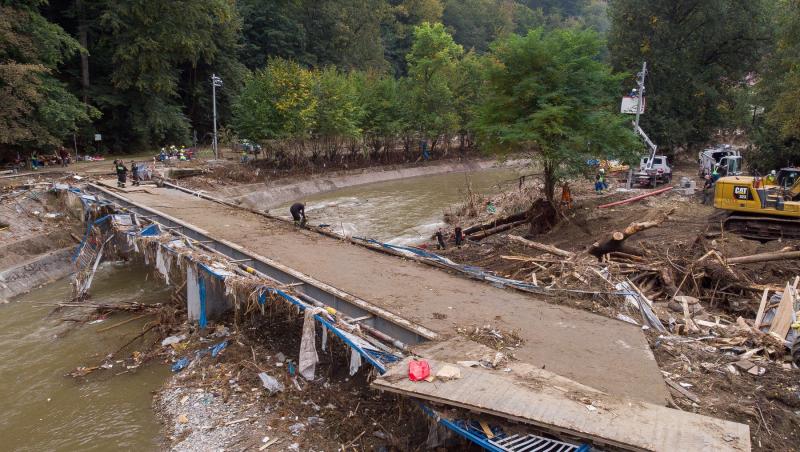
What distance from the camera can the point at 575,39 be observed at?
60.1 feet

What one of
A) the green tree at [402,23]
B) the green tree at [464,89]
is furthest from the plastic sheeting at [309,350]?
the green tree at [402,23]

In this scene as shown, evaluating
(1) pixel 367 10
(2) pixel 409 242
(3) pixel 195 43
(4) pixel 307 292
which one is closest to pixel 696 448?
(4) pixel 307 292

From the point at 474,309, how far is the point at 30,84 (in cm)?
2627

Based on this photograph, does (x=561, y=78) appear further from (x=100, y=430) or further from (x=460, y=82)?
(x=460, y=82)

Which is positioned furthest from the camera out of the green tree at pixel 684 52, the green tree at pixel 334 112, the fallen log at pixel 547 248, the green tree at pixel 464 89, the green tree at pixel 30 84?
the green tree at pixel 464 89

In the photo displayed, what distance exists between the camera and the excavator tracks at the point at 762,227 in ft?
53.1

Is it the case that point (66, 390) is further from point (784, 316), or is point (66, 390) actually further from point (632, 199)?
point (632, 199)

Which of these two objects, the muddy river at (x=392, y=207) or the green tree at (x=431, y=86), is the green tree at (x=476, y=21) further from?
the muddy river at (x=392, y=207)

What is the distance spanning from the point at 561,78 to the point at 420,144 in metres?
32.1

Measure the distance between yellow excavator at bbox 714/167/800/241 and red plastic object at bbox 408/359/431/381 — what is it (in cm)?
1422

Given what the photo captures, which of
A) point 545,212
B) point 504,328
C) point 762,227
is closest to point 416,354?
point 504,328

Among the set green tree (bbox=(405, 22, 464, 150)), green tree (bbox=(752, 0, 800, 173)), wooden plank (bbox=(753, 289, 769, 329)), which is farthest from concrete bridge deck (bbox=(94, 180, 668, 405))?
green tree (bbox=(405, 22, 464, 150))

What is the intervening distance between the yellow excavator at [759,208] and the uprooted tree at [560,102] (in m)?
3.75

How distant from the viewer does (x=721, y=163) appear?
2866cm
